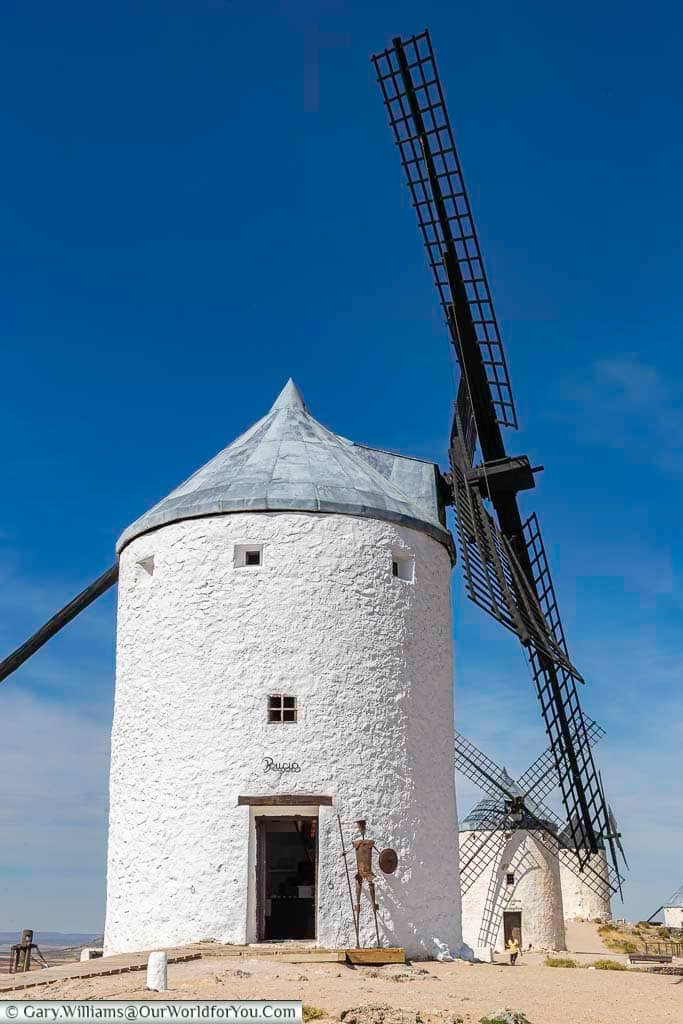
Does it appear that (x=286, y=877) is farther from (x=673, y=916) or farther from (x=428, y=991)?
(x=673, y=916)

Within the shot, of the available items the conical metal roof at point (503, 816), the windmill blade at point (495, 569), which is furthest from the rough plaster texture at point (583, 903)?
the windmill blade at point (495, 569)

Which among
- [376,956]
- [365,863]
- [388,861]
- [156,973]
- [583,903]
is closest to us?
[156,973]

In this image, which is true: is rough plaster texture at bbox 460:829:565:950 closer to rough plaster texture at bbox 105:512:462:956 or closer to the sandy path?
rough plaster texture at bbox 105:512:462:956

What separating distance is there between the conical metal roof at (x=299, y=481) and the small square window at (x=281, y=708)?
2.62m

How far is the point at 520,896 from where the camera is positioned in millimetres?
27781

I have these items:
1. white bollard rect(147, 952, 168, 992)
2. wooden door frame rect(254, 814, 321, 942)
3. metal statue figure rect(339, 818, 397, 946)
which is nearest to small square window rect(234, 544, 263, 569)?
wooden door frame rect(254, 814, 321, 942)

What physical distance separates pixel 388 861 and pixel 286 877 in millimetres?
4334

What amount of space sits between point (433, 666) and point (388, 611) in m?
1.24

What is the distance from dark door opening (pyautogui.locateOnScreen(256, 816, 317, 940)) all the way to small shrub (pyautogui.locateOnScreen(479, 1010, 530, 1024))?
5226 millimetres

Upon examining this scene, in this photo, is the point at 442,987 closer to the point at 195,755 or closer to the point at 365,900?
the point at 365,900

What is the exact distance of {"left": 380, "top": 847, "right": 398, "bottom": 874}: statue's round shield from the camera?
14.3 m

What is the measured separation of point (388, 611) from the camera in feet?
51.5

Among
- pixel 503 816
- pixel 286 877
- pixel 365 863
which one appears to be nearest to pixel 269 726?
pixel 365 863

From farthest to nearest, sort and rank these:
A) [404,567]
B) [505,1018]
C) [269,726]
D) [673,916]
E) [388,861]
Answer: [673,916]
[404,567]
[269,726]
[388,861]
[505,1018]
